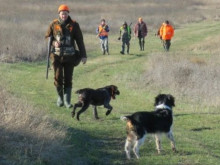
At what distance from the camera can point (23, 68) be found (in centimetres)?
2162

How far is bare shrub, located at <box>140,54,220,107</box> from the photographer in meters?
16.4

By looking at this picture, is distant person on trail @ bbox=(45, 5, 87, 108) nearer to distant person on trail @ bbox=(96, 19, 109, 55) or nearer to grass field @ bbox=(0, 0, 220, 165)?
grass field @ bbox=(0, 0, 220, 165)

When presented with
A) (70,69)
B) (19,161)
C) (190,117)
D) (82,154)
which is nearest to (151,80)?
(190,117)

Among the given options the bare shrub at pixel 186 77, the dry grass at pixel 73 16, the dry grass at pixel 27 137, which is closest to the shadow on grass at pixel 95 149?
the dry grass at pixel 27 137

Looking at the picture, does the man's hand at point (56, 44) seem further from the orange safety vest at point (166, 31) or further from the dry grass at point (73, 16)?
the orange safety vest at point (166, 31)

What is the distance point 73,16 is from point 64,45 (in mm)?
34047

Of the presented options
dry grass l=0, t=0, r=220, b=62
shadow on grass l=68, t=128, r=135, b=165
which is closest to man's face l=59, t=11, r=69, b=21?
shadow on grass l=68, t=128, r=135, b=165

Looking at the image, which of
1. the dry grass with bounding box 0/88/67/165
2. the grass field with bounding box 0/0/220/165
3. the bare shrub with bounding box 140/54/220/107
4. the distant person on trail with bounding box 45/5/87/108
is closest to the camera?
the dry grass with bounding box 0/88/67/165

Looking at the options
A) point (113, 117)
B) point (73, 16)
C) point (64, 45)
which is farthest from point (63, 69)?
point (73, 16)

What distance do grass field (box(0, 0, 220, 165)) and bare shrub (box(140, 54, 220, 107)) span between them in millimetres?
35

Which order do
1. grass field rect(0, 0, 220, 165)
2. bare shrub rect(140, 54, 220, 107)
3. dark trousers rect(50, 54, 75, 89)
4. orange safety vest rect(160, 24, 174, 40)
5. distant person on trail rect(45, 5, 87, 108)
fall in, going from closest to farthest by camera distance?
grass field rect(0, 0, 220, 165) → distant person on trail rect(45, 5, 87, 108) → dark trousers rect(50, 54, 75, 89) → bare shrub rect(140, 54, 220, 107) → orange safety vest rect(160, 24, 174, 40)

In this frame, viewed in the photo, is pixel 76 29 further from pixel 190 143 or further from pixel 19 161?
pixel 19 161

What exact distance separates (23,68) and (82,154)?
13.9 metres

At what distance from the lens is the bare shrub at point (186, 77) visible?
16.4 meters
